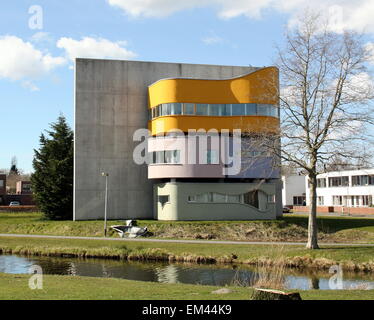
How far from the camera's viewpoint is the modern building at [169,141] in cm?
4156

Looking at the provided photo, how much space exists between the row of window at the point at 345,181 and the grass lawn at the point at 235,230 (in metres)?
38.3

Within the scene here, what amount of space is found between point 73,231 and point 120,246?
11.2m

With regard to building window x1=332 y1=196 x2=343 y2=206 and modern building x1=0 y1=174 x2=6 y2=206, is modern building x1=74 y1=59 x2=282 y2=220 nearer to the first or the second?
building window x1=332 y1=196 x2=343 y2=206

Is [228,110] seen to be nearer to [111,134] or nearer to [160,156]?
[160,156]

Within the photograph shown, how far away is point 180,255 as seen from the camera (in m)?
28.4

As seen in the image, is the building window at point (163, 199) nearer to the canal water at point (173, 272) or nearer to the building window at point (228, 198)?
the building window at point (228, 198)

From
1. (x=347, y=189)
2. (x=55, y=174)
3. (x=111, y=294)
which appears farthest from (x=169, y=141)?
(x=347, y=189)

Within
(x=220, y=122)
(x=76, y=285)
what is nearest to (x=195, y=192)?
(x=220, y=122)

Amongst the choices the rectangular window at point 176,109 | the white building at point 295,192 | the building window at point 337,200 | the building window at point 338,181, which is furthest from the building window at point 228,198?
the white building at point 295,192

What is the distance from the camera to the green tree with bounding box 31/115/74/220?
160ft

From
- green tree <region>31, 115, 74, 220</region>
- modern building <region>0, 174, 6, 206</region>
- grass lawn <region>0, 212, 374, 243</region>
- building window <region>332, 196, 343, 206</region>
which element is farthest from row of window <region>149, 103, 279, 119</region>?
modern building <region>0, 174, 6, 206</region>

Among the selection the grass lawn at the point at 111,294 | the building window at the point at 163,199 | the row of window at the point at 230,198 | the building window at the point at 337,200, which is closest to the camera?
the grass lawn at the point at 111,294

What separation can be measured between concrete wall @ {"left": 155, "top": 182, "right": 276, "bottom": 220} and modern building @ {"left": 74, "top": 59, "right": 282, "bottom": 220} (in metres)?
0.09
